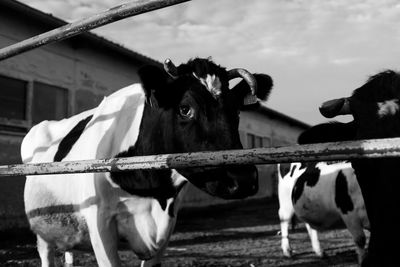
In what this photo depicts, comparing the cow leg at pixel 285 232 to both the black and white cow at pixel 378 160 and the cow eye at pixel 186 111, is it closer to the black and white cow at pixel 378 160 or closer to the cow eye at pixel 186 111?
the black and white cow at pixel 378 160

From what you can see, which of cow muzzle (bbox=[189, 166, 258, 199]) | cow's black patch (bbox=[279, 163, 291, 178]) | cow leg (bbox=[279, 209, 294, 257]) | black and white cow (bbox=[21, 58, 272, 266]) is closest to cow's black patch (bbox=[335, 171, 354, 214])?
cow leg (bbox=[279, 209, 294, 257])

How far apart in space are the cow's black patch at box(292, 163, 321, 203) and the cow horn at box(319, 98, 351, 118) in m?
4.42

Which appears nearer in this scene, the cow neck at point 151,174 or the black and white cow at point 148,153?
the black and white cow at point 148,153

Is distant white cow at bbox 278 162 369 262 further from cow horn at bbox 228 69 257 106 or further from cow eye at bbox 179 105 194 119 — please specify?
cow eye at bbox 179 105 194 119

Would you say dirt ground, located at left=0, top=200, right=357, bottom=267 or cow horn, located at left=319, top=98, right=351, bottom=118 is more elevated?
cow horn, located at left=319, top=98, right=351, bottom=118

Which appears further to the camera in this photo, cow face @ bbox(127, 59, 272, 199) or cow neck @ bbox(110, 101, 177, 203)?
cow neck @ bbox(110, 101, 177, 203)

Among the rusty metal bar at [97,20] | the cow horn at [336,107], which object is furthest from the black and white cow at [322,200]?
the rusty metal bar at [97,20]

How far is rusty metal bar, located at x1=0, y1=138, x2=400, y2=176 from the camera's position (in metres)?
1.23

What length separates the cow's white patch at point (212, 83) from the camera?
8.33ft

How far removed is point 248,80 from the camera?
2.79 metres

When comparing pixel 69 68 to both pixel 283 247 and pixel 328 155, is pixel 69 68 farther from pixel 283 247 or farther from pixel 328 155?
pixel 328 155

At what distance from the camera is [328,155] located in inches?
50.4

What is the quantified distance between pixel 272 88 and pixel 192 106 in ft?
2.79

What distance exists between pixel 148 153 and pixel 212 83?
2.13 feet
